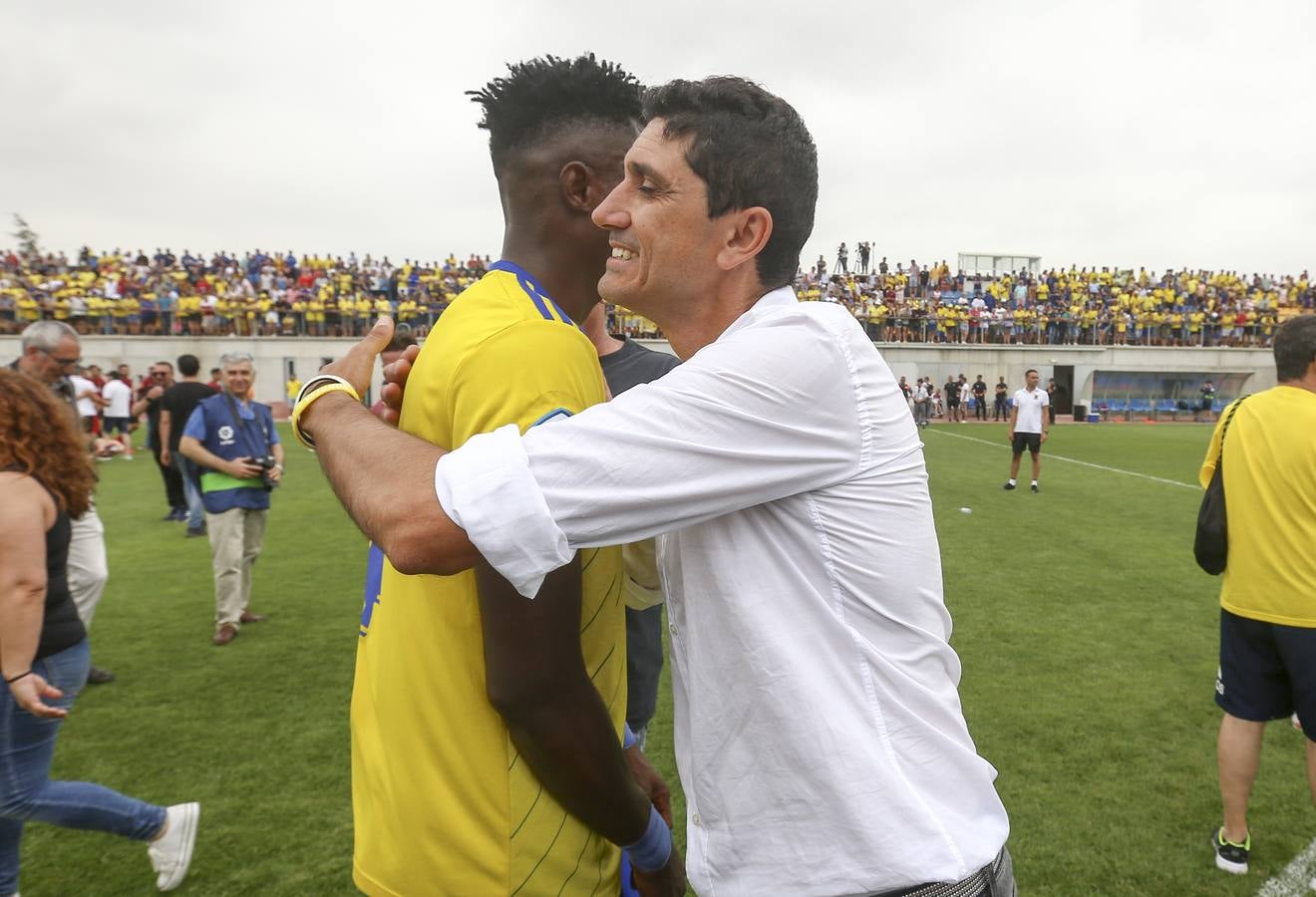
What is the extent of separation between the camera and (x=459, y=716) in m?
1.50

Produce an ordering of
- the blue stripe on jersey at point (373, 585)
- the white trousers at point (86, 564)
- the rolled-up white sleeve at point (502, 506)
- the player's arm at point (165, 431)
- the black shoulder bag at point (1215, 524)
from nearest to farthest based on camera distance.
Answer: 1. the rolled-up white sleeve at point (502, 506)
2. the blue stripe on jersey at point (373, 585)
3. the black shoulder bag at point (1215, 524)
4. the white trousers at point (86, 564)
5. the player's arm at point (165, 431)

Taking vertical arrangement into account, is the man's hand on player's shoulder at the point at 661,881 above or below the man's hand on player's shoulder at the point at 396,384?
below

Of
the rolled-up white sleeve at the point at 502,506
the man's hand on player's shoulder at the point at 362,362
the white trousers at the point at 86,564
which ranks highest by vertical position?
the man's hand on player's shoulder at the point at 362,362

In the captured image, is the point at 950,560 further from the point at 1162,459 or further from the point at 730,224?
the point at 1162,459

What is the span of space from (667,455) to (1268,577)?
3609mm

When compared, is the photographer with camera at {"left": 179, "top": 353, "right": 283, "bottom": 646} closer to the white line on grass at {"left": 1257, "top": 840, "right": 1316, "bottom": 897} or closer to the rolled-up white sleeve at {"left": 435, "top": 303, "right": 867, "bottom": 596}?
the rolled-up white sleeve at {"left": 435, "top": 303, "right": 867, "bottom": 596}

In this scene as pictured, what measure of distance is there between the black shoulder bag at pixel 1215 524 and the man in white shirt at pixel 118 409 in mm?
18469

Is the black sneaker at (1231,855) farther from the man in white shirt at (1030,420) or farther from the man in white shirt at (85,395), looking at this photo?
the man in white shirt at (85,395)

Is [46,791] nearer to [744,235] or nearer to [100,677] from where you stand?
[100,677]

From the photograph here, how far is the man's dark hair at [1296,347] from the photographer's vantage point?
362cm

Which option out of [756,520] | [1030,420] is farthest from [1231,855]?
[1030,420]

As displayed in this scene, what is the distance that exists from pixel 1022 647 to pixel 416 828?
20.3ft

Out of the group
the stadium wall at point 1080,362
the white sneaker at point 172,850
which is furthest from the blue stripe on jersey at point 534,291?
the stadium wall at point 1080,362

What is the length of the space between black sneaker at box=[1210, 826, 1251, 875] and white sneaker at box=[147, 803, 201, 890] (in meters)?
4.51
